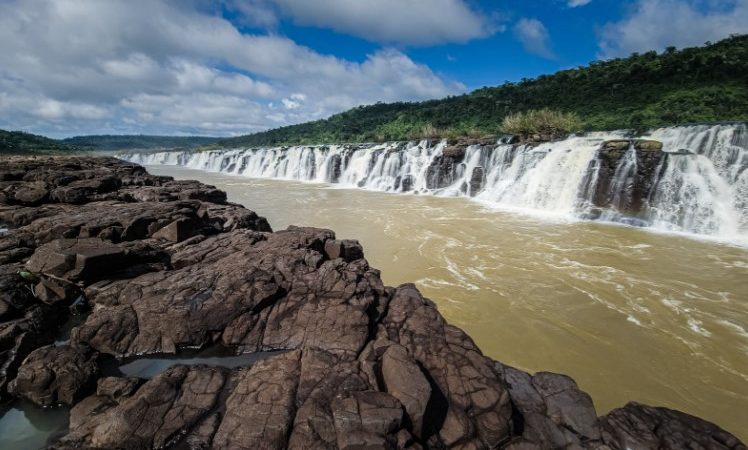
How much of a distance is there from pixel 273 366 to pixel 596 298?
6.95 m

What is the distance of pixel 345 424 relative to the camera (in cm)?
293

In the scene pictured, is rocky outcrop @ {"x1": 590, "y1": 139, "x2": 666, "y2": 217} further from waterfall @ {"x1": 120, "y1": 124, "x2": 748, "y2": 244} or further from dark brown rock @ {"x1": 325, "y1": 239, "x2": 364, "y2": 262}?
dark brown rock @ {"x1": 325, "y1": 239, "x2": 364, "y2": 262}

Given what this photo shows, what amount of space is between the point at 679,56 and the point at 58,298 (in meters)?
51.0

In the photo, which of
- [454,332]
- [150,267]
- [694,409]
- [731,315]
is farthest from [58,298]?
[731,315]

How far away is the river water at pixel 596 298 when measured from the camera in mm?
4832

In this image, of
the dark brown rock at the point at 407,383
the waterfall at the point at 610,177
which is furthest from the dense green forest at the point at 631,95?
the dark brown rock at the point at 407,383

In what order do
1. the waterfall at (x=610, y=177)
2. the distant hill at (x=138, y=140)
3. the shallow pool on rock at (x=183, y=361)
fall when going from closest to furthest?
the shallow pool on rock at (x=183, y=361) → the waterfall at (x=610, y=177) → the distant hill at (x=138, y=140)

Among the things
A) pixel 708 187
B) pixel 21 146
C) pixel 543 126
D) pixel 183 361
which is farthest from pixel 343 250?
pixel 21 146

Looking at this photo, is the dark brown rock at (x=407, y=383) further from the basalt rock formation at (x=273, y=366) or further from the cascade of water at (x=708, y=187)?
the cascade of water at (x=708, y=187)

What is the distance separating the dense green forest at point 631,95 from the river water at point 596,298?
1408 cm

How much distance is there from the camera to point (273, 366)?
3.65m

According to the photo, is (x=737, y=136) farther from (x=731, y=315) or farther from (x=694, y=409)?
(x=694, y=409)

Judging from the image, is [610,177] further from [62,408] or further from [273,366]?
[62,408]

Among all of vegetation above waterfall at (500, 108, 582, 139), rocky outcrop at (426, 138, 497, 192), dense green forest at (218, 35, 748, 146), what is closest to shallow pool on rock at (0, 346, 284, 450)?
rocky outcrop at (426, 138, 497, 192)
